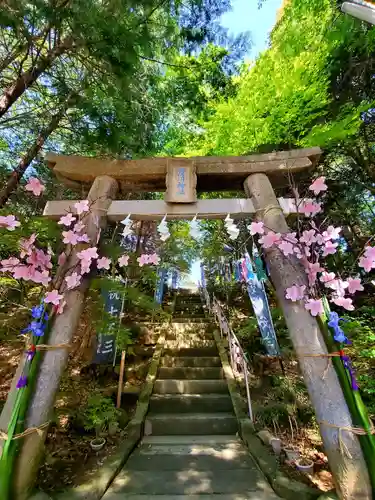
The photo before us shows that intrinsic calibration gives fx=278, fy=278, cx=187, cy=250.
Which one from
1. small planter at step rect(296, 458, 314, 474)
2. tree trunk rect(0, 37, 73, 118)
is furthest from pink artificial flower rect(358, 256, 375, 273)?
tree trunk rect(0, 37, 73, 118)

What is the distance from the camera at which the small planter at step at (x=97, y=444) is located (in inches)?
154

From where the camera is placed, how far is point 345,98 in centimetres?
721

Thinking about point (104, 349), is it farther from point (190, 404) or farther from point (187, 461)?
point (187, 461)

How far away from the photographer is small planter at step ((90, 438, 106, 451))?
3.92 metres

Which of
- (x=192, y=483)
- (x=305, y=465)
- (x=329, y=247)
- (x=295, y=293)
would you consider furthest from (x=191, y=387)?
(x=329, y=247)

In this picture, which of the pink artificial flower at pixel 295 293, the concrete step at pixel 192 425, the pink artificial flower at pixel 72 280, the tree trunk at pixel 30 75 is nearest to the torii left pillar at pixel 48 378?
the pink artificial flower at pixel 72 280

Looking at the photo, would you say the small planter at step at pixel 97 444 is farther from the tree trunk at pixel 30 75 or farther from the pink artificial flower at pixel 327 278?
the tree trunk at pixel 30 75

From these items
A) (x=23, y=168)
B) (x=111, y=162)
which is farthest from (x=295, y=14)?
(x=23, y=168)

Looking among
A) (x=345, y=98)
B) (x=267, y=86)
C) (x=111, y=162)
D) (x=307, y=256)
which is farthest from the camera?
(x=345, y=98)

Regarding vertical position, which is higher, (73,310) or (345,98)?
(345,98)

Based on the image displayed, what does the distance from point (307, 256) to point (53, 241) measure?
3801 mm

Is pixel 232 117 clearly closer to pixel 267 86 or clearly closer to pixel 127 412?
pixel 267 86

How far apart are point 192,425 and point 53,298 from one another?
338 centimetres

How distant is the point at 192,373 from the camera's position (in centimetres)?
625
